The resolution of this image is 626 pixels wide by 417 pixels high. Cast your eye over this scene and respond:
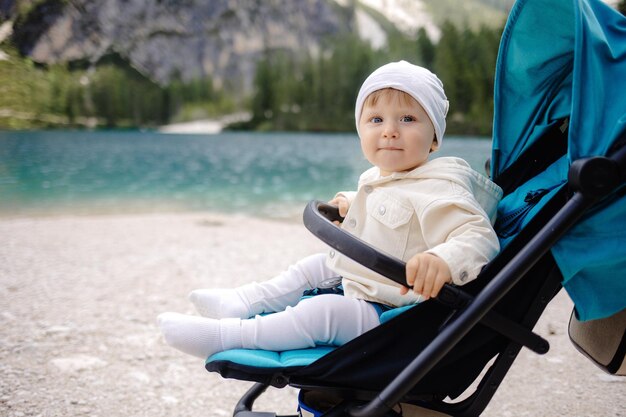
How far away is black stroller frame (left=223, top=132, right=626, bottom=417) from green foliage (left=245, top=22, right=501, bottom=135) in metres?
46.0

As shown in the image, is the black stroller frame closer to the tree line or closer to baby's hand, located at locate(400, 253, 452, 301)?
baby's hand, located at locate(400, 253, 452, 301)

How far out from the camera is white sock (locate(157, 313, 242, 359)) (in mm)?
1611

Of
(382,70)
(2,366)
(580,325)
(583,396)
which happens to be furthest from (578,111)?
(2,366)

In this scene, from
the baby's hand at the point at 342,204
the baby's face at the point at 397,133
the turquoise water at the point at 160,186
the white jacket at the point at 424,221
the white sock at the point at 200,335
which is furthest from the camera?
the turquoise water at the point at 160,186

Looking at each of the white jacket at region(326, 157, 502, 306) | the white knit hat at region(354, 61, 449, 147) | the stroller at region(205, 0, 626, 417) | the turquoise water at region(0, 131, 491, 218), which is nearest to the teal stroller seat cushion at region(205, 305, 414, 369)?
the stroller at region(205, 0, 626, 417)

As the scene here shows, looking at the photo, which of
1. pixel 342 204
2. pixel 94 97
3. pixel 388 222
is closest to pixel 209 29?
pixel 94 97

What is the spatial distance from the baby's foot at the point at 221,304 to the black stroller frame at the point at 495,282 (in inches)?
15.9

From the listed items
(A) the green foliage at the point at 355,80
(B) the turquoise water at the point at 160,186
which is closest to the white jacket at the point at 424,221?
(B) the turquoise water at the point at 160,186

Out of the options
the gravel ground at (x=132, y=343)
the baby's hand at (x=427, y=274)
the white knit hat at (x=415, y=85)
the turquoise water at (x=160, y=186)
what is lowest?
the turquoise water at (x=160, y=186)

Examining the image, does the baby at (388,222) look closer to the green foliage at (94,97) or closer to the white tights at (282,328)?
the white tights at (282,328)

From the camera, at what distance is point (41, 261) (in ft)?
19.1

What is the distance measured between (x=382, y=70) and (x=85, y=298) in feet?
12.2

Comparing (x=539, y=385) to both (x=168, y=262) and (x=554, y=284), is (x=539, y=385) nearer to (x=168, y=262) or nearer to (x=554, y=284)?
(x=554, y=284)

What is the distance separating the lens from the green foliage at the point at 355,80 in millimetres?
47500
